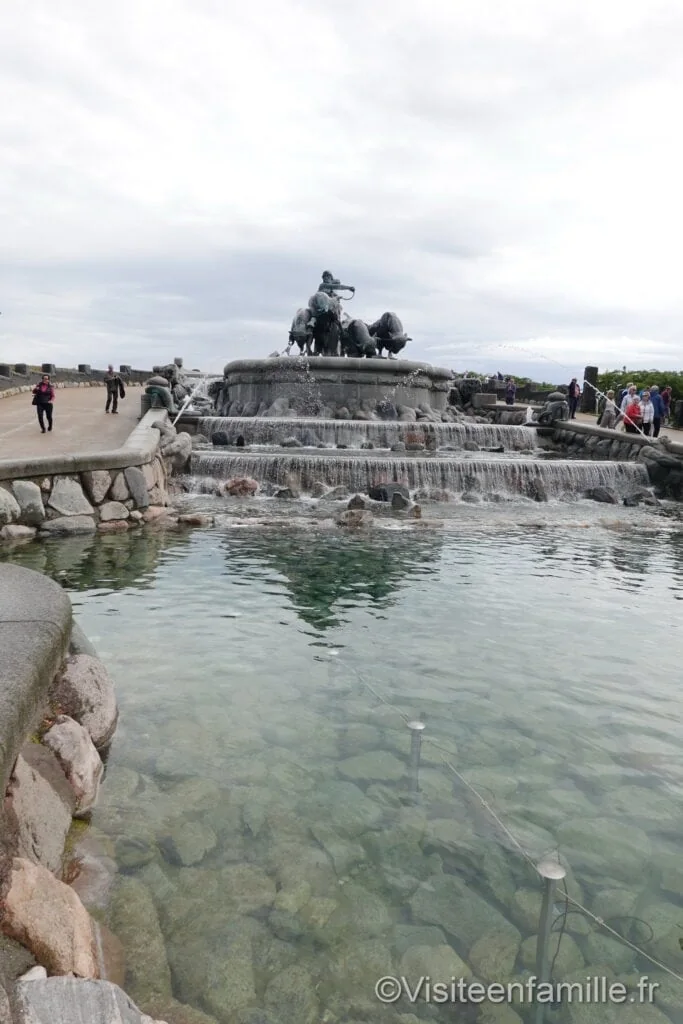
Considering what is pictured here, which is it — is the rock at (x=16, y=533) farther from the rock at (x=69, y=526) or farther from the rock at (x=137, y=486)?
the rock at (x=137, y=486)

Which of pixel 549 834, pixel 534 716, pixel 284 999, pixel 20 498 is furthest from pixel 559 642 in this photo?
pixel 20 498

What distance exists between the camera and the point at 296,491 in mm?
14906

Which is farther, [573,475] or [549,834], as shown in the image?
[573,475]

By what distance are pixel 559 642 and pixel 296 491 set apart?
9385 millimetres

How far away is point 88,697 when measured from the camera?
402 centimetres

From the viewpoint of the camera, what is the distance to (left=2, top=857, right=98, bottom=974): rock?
2188 millimetres

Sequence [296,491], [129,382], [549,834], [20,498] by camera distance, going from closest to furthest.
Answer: [549,834] < [20,498] < [296,491] < [129,382]

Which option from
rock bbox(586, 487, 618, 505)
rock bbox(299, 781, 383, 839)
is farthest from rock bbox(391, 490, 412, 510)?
rock bbox(299, 781, 383, 839)

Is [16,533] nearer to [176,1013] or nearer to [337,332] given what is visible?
[176,1013]

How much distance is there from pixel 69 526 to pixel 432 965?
29.0 ft

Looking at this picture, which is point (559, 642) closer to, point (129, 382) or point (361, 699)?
point (361, 699)

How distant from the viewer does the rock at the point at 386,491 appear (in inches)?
557

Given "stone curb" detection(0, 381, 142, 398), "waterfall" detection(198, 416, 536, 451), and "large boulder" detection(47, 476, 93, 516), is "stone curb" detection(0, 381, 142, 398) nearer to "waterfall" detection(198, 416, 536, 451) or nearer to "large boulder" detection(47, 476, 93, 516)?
"waterfall" detection(198, 416, 536, 451)

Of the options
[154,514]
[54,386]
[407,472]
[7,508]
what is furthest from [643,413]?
[54,386]
